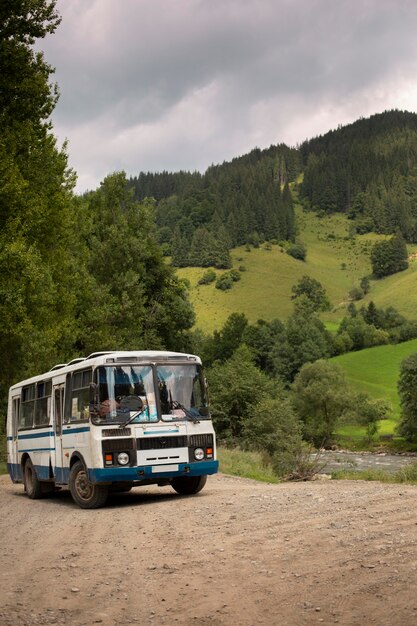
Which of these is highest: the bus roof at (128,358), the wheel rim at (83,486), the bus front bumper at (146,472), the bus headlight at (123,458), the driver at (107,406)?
the bus roof at (128,358)

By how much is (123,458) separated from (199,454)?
183cm

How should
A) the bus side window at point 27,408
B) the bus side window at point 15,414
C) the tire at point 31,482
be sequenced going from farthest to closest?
1. the bus side window at point 15,414
2. the bus side window at point 27,408
3. the tire at point 31,482

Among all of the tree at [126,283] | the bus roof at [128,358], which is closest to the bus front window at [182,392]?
the bus roof at [128,358]

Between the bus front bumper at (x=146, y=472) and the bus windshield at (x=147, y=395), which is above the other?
the bus windshield at (x=147, y=395)

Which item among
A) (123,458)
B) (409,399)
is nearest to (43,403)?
(123,458)

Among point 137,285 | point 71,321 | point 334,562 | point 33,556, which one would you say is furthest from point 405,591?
point 137,285

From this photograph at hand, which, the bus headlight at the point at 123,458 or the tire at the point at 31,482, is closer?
the bus headlight at the point at 123,458

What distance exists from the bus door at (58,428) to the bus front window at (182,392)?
2.90 m

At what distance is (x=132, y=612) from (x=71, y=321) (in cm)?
2820

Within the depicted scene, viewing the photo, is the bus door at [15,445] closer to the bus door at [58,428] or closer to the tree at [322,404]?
the bus door at [58,428]

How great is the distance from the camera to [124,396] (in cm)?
1584

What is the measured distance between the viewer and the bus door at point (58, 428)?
17578 mm

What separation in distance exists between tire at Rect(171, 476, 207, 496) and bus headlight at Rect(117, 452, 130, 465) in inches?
83.2

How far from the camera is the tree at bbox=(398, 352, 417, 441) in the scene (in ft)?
252
